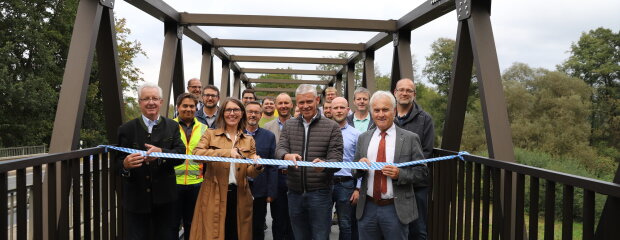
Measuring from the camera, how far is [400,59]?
6.25 m

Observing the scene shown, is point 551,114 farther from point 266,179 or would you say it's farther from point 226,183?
point 226,183

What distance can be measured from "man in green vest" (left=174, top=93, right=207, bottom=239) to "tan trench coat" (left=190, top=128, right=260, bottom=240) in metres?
0.51

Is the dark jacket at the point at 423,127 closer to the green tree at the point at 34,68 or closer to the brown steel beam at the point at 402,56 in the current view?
the brown steel beam at the point at 402,56

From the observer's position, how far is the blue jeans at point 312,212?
370cm

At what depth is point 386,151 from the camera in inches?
130

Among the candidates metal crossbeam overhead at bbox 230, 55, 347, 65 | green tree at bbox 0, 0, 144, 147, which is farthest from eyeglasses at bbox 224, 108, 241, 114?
green tree at bbox 0, 0, 144, 147

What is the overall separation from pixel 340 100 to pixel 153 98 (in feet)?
5.90

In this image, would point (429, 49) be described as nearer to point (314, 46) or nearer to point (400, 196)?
point (314, 46)

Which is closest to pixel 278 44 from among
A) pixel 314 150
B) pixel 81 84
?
pixel 81 84

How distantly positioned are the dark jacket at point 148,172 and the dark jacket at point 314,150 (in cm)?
85

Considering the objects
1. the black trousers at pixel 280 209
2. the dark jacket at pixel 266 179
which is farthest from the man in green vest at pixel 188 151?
the black trousers at pixel 280 209

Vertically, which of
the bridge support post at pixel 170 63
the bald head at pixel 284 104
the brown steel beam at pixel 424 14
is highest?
the brown steel beam at pixel 424 14

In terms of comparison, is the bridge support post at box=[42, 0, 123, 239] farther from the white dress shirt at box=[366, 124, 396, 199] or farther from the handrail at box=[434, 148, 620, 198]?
the handrail at box=[434, 148, 620, 198]

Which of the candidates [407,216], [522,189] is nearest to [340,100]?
[407,216]
